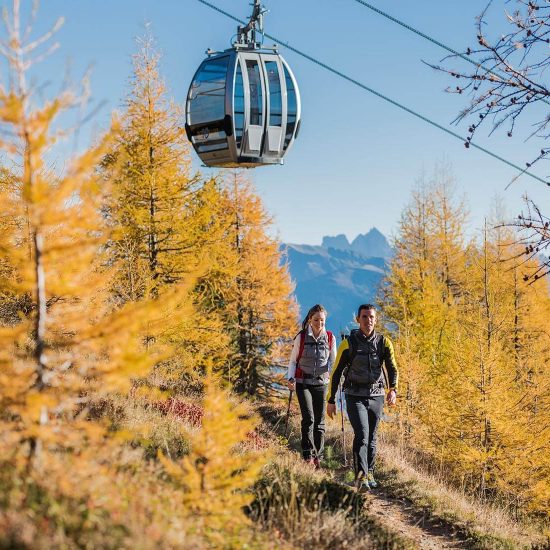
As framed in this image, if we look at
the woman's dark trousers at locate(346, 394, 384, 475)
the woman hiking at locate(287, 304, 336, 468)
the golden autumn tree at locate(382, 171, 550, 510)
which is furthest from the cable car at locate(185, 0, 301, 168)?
the woman's dark trousers at locate(346, 394, 384, 475)

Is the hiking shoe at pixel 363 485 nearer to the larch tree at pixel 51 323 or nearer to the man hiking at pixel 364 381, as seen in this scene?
the man hiking at pixel 364 381

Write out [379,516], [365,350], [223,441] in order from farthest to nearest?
[365,350] < [379,516] < [223,441]

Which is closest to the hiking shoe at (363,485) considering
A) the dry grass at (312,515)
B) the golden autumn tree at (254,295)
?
the dry grass at (312,515)

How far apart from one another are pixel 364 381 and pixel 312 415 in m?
Result: 1.17

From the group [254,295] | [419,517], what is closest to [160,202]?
[254,295]

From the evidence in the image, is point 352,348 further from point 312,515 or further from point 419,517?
point 312,515

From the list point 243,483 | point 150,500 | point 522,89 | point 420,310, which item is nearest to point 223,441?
point 243,483

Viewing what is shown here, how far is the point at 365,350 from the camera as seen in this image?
238 inches

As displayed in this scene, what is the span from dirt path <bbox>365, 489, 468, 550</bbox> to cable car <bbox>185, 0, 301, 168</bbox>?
5.36m

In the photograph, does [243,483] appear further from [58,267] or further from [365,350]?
[365,350]

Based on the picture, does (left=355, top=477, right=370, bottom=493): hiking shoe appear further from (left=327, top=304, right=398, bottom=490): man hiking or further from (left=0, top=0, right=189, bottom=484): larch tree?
(left=0, top=0, right=189, bottom=484): larch tree

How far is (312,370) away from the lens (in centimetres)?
661

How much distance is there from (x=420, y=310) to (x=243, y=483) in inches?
663

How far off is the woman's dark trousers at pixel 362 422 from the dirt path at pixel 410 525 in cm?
40
